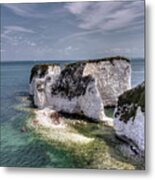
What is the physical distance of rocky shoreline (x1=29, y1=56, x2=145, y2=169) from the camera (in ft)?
7.18

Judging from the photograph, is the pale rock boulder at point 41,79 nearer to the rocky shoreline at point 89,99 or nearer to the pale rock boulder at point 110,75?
the rocky shoreline at point 89,99

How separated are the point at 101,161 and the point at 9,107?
515 millimetres

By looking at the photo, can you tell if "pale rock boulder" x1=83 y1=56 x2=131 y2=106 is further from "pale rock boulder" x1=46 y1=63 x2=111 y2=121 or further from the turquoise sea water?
the turquoise sea water

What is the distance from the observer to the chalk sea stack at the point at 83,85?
2.22m

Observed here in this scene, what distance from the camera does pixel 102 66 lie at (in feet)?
7.36

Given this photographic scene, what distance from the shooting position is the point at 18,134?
231 centimetres

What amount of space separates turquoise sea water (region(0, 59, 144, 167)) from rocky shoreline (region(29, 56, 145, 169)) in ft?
0.15

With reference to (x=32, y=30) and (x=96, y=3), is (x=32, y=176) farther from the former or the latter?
(x=96, y=3)

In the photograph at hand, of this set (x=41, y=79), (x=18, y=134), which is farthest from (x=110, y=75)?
(x=18, y=134)

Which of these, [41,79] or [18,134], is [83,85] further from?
[18,134]

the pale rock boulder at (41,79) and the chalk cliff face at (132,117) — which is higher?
the pale rock boulder at (41,79)

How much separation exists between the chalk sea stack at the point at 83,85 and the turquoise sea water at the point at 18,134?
58mm

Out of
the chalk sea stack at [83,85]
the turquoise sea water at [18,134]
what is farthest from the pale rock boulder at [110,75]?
the turquoise sea water at [18,134]

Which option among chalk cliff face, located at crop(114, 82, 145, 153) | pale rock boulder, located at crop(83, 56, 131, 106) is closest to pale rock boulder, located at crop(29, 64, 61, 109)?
pale rock boulder, located at crop(83, 56, 131, 106)
